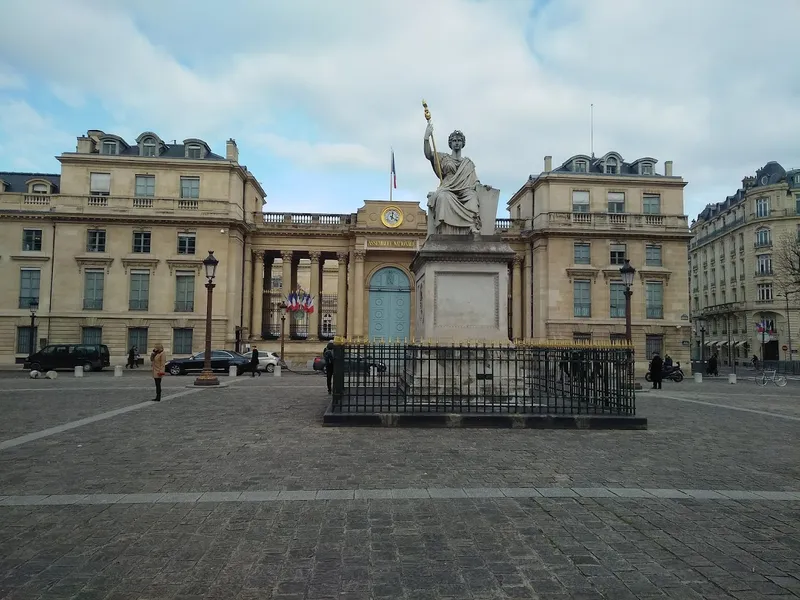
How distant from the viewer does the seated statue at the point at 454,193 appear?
12234mm

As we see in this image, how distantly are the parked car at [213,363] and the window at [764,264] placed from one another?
54.0m

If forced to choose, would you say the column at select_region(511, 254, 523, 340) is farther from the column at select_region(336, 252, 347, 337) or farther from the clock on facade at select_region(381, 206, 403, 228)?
the column at select_region(336, 252, 347, 337)

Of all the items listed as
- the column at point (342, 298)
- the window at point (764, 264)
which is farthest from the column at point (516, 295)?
the window at point (764, 264)

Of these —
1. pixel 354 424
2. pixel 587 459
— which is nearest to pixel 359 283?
pixel 354 424

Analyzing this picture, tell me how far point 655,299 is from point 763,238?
25.0m

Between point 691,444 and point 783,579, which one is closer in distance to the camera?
point 783,579

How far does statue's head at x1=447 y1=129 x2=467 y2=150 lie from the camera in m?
12.9

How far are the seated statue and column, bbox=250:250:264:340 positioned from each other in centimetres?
3377

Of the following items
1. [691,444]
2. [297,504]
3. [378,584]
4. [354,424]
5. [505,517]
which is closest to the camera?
[378,584]

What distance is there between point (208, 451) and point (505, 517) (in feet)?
15.7

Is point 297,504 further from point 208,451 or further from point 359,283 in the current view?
point 359,283

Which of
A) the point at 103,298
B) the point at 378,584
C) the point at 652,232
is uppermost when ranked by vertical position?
the point at 652,232

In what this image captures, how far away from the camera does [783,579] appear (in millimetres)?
3840

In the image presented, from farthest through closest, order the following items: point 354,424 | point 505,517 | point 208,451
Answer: point 354,424
point 208,451
point 505,517
